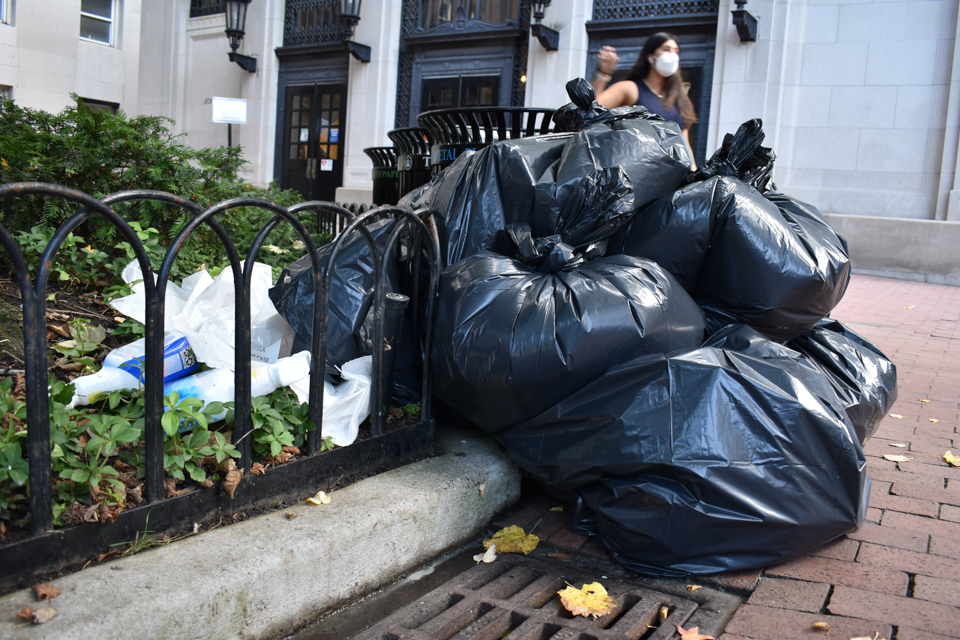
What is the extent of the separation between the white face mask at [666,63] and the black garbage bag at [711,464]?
114 inches

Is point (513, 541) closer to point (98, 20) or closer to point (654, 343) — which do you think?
point (654, 343)

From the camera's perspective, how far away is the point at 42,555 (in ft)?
4.64

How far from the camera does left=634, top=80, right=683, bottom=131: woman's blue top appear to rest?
4363 millimetres

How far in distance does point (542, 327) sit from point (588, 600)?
73 centimetres

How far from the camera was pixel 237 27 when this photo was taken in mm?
13609

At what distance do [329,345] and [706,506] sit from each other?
1193mm

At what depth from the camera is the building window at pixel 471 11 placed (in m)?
11.1

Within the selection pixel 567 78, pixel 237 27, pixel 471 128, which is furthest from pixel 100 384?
pixel 237 27

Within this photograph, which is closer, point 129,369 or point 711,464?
point 711,464

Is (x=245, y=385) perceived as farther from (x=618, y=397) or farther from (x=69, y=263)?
(x=69, y=263)

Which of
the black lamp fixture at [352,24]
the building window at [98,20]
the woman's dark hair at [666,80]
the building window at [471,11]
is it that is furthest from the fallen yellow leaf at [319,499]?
the building window at [98,20]

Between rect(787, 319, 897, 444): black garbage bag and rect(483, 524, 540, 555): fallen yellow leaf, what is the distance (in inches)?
44.6

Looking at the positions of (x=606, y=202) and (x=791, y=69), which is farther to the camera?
(x=791, y=69)

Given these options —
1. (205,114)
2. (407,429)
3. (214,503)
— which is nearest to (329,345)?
(407,429)
